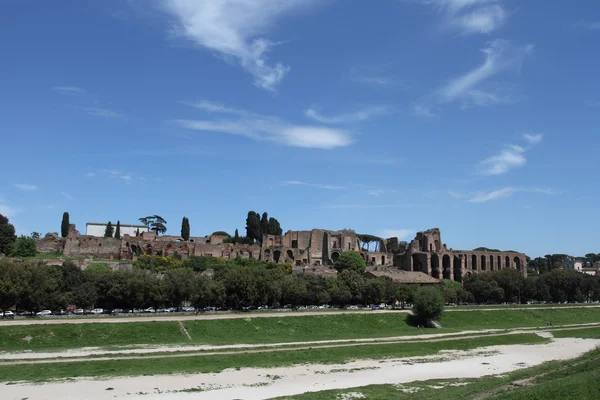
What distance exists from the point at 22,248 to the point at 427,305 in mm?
52663

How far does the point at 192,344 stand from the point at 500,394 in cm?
2415

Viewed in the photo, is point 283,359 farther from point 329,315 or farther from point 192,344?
point 329,315

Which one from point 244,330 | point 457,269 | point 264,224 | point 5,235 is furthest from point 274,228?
point 244,330

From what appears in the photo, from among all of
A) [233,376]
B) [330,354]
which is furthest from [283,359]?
[233,376]

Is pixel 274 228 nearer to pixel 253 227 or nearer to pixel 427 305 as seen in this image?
pixel 253 227

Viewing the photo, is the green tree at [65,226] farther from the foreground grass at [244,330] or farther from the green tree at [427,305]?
the green tree at [427,305]

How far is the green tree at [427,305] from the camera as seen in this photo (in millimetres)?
53375

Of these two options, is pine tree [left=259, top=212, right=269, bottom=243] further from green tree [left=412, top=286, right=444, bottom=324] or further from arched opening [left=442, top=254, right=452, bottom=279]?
green tree [left=412, top=286, right=444, bottom=324]

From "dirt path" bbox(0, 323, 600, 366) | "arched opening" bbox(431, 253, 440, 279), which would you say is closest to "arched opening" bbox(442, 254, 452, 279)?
"arched opening" bbox(431, 253, 440, 279)

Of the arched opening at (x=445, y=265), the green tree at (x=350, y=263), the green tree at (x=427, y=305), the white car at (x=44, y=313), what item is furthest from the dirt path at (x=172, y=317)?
the arched opening at (x=445, y=265)

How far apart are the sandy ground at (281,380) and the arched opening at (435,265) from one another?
56194 mm

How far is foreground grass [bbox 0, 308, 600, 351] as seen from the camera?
36906 mm

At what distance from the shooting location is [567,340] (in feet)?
154

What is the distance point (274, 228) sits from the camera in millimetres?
103125
